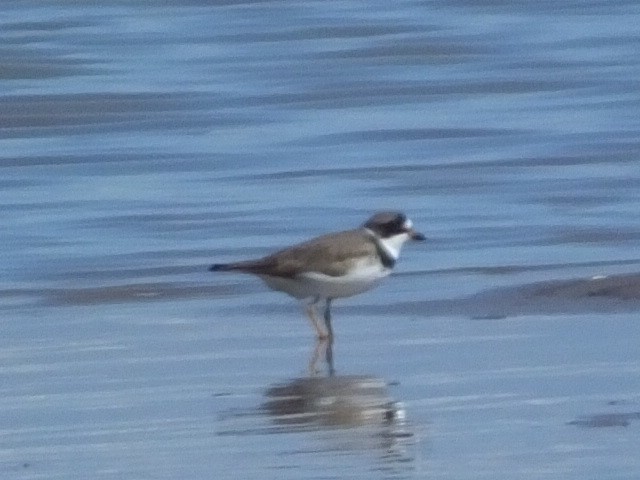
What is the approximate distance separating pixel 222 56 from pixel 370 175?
6022 millimetres

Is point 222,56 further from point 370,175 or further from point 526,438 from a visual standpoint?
point 526,438

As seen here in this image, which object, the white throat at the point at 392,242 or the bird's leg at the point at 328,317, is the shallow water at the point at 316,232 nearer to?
the bird's leg at the point at 328,317

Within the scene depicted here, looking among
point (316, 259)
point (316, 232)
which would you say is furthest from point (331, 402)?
point (316, 232)

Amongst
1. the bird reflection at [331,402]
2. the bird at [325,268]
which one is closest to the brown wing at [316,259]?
the bird at [325,268]

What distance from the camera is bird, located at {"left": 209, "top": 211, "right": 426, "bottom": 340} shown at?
27.0 ft

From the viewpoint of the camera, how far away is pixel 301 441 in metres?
6.04

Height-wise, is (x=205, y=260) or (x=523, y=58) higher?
(x=523, y=58)

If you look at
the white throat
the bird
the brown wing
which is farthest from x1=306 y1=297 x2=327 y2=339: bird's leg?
the white throat

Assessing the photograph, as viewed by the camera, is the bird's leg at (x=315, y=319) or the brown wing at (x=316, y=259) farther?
the brown wing at (x=316, y=259)

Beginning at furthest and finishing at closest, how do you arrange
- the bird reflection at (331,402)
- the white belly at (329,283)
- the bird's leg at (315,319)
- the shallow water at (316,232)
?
the white belly at (329,283)
the bird's leg at (315,319)
the bird reflection at (331,402)
the shallow water at (316,232)

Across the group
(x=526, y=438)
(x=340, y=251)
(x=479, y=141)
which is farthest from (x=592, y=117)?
(x=526, y=438)

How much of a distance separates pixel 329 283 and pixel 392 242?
0.40 metres

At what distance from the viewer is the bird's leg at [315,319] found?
25.8 ft

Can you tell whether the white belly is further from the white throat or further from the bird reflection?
the bird reflection
